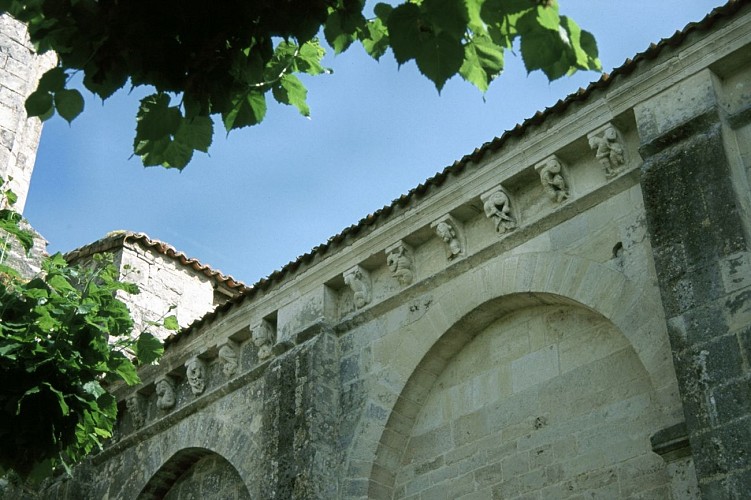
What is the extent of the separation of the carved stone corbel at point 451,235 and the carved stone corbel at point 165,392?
359 cm

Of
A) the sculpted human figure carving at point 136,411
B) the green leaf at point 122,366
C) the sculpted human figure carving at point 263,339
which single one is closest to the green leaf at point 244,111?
the green leaf at point 122,366

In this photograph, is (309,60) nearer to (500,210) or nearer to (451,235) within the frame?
(500,210)

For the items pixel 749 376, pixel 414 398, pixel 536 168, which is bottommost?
pixel 749 376

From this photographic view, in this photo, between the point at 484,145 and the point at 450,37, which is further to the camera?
the point at 484,145

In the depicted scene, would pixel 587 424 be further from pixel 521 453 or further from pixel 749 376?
pixel 749 376

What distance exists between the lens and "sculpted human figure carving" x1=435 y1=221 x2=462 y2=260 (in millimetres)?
8514

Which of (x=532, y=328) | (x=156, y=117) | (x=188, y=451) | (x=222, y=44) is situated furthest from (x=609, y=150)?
(x=188, y=451)

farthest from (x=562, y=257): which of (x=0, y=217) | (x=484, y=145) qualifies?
(x=0, y=217)

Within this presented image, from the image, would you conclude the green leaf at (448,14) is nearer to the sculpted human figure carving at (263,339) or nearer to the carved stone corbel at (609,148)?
the carved stone corbel at (609,148)

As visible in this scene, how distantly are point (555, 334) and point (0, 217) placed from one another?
4.57 metres

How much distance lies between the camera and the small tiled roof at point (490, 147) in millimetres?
7320

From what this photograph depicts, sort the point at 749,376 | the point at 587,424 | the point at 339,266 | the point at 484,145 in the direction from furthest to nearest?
the point at 339,266
the point at 484,145
the point at 587,424
the point at 749,376

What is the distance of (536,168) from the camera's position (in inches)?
316

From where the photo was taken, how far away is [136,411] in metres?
10.9
